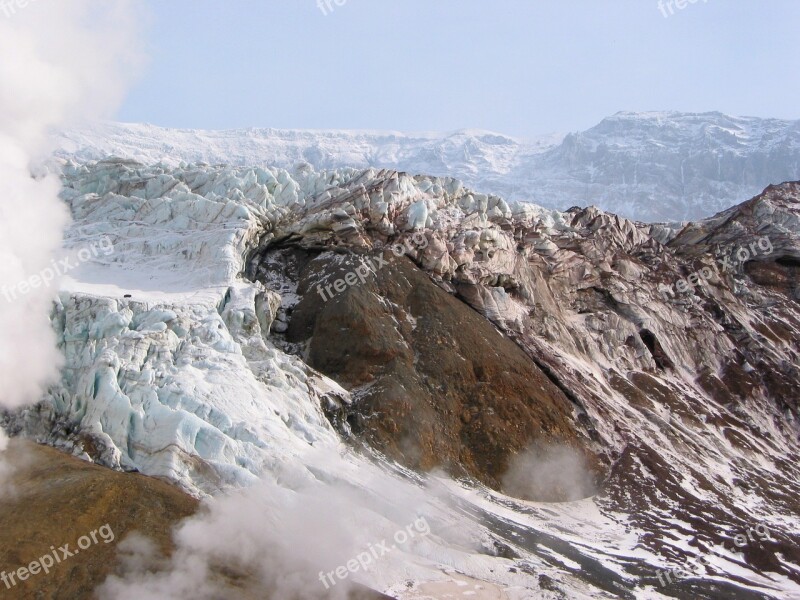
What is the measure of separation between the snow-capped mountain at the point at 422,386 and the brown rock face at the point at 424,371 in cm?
18

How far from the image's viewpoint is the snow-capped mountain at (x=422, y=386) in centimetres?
3516

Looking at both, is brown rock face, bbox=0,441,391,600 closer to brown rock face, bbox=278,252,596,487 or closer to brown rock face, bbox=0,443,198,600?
brown rock face, bbox=0,443,198,600

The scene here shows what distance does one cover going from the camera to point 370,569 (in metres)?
32.0

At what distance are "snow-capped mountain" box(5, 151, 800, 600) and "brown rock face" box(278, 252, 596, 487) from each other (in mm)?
180

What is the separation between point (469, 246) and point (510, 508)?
2753 centimetres

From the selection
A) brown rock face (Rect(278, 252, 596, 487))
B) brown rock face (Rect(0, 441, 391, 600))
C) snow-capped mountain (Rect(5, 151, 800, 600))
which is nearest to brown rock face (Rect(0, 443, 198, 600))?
brown rock face (Rect(0, 441, 391, 600))

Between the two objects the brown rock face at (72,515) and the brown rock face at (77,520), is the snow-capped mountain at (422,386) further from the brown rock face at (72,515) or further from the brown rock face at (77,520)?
the brown rock face at (72,515)

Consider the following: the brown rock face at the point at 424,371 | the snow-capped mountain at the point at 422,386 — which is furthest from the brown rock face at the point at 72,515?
the brown rock face at the point at 424,371

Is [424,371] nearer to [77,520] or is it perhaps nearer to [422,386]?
[422,386]

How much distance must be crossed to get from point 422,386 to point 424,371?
173 cm

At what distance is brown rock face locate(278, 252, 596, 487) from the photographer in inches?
1838

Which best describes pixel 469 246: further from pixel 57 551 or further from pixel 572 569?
pixel 57 551

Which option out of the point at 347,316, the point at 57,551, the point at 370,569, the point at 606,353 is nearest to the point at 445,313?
the point at 347,316

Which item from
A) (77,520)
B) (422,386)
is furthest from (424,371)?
(77,520)
